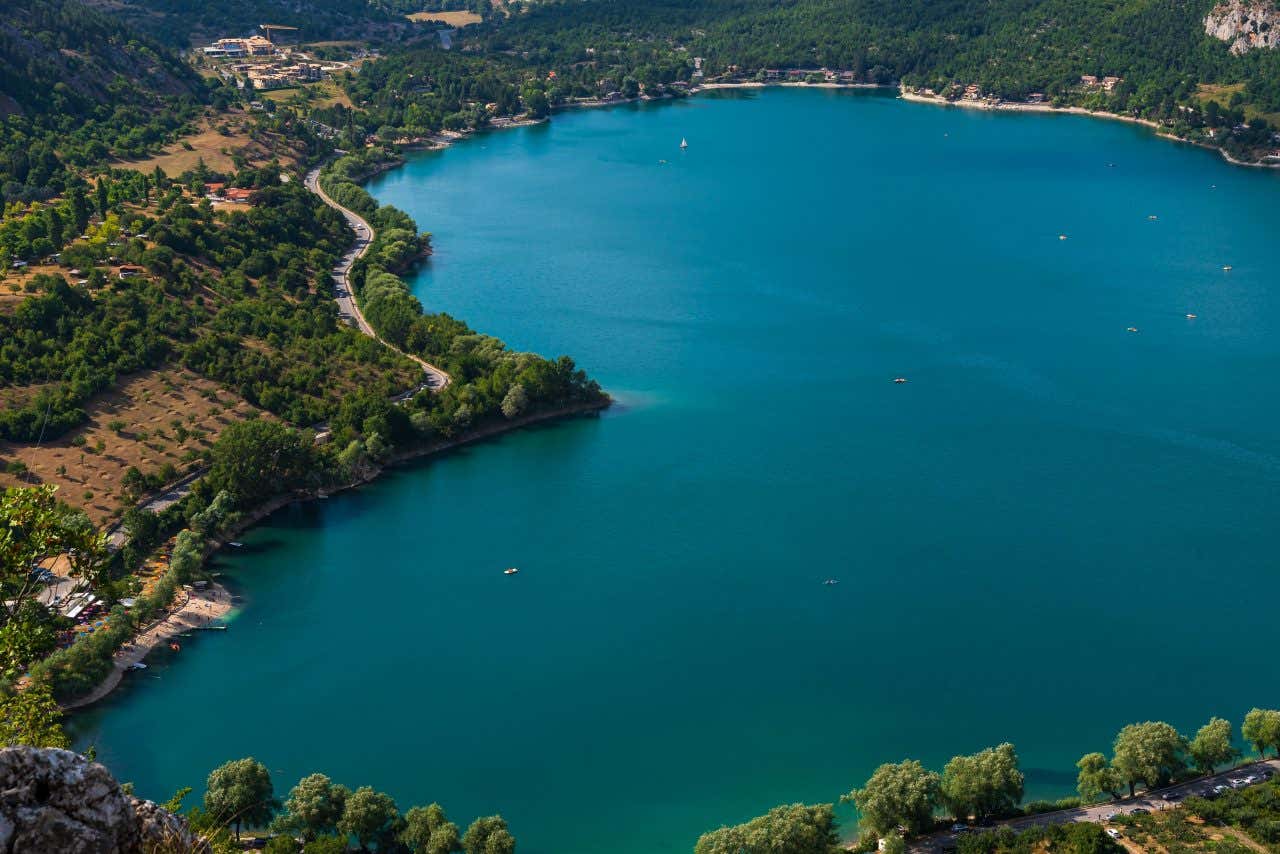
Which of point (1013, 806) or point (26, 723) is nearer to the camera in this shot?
point (26, 723)

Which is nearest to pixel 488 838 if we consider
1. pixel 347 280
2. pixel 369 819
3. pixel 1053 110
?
pixel 369 819

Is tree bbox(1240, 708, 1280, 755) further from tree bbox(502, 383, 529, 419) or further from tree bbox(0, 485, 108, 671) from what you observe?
tree bbox(502, 383, 529, 419)

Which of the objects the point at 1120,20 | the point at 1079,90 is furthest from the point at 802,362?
the point at 1120,20

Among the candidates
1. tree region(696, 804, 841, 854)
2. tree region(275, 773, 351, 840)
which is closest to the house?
tree region(275, 773, 351, 840)

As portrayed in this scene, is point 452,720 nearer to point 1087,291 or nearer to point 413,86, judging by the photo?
point 1087,291

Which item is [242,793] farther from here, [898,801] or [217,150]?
[217,150]

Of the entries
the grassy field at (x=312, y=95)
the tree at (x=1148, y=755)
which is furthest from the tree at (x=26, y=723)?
the grassy field at (x=312, y=95)
